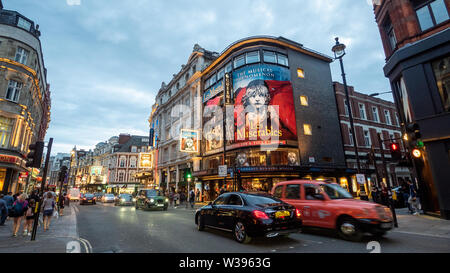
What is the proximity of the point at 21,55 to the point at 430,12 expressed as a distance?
3256cm

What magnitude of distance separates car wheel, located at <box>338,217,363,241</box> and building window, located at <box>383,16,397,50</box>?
13.8 metres

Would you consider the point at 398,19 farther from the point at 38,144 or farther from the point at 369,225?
the point at 38,144

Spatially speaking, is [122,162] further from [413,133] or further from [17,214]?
[413,133]

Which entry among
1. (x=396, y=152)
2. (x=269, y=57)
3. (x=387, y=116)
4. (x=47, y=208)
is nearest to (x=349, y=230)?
(x=396, y=152)

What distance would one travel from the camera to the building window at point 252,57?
2539 centimetres

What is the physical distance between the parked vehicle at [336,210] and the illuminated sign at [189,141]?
21108mm

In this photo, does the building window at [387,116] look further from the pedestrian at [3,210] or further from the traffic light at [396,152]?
the pedestrian at [3,210]

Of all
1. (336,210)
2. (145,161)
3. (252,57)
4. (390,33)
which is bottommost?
(336,210)

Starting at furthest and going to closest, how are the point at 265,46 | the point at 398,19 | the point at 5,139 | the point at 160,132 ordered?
the point at 160,132
the point at 265,46
the point at 5,139
the point at 398,19

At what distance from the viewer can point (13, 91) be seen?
19984mm

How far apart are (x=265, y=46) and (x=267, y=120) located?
977cm

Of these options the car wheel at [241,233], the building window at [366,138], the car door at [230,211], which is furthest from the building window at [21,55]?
the building window at [366,138]

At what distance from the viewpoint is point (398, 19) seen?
1318cm
